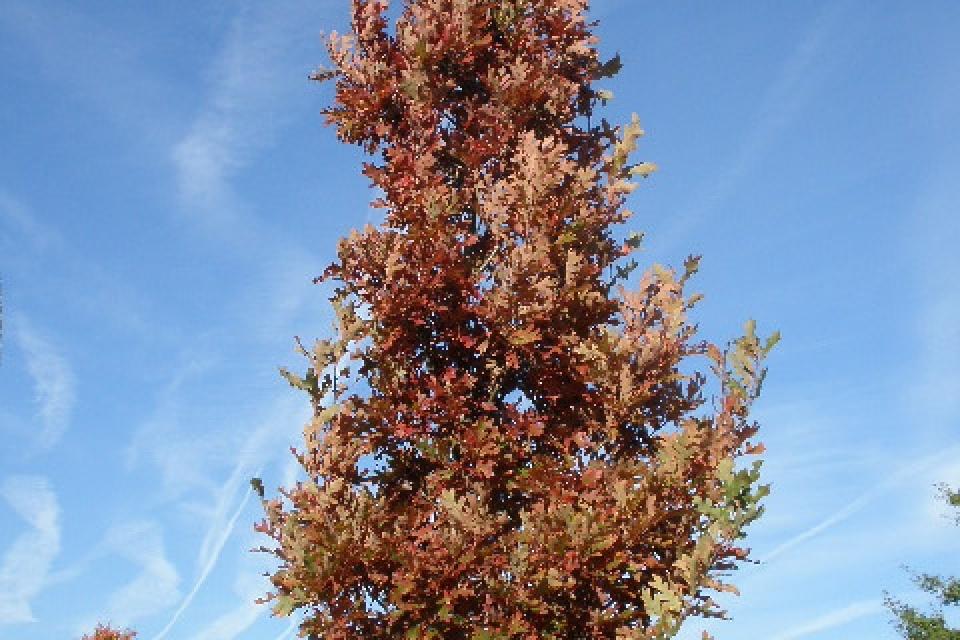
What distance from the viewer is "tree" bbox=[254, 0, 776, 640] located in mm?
7102

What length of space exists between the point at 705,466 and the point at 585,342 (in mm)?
1677

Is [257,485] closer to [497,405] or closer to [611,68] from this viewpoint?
[497,405]

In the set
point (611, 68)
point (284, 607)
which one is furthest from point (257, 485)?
point (611, 68)

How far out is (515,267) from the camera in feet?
26.4

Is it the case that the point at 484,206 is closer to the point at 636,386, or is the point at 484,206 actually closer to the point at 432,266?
the point at 432,266

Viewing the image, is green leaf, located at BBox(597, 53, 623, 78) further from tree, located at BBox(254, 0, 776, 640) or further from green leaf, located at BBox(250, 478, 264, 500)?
green leaf, located at BBox(250, 478, 264, 500)

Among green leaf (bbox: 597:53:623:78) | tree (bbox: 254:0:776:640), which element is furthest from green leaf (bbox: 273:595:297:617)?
green leaf (bbox: 597:53:623:78)

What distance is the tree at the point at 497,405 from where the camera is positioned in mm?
7102

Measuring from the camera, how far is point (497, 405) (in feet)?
27.8

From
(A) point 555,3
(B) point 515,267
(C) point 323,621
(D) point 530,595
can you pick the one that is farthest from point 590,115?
(C) point 323,621

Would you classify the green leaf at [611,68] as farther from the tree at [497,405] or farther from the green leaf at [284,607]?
the green leaf at [284,607]

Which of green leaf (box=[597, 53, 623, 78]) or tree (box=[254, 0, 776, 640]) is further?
green leaf (box=[597, 53, 623, 78])

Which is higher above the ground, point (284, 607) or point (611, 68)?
point (611, 68)

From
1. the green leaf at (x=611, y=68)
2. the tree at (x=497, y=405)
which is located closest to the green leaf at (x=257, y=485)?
the tree at (x=497, y=405)
